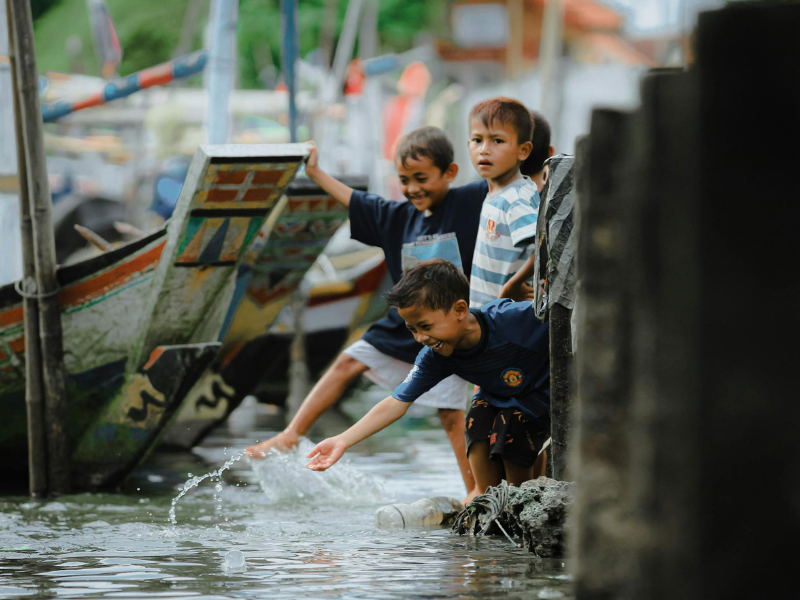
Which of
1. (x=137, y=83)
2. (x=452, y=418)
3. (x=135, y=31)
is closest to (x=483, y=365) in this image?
(x=452, y=418)

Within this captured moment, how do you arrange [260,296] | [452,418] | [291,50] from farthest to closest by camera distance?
1. [291,50]
2. [260,296]
3. [452,418]

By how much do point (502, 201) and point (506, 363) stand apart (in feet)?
2.49

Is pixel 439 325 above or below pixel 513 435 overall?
above

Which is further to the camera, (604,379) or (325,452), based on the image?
(325,452)

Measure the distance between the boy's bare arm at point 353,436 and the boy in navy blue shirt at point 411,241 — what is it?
0.91 m

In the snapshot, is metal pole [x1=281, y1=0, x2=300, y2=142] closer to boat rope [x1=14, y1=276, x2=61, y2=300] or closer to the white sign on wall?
boat rope [x1=14, y1=276, x2=61, y2=300]

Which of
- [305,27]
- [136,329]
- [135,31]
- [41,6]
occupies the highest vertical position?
[41,6]

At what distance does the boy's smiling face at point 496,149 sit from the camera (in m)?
5.08

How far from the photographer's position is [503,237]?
16.4ft

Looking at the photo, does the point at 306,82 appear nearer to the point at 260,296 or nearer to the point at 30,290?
the point at 260,296

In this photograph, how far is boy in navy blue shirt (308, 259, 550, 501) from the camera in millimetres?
4367

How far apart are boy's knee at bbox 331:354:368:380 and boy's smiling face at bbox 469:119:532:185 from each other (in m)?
1.08

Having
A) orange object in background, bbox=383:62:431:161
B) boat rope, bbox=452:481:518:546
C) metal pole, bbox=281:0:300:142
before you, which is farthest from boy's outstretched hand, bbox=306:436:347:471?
orange object in background, bbox=383:62:431:161

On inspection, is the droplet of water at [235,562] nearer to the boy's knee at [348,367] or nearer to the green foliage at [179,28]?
the boy's knee at [348,367]
